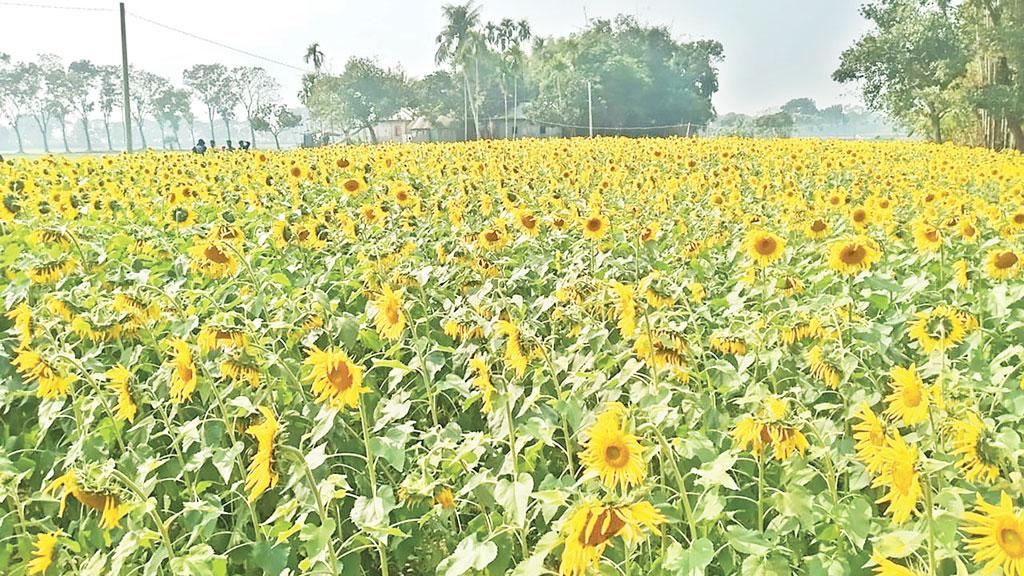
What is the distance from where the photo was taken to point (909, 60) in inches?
1129

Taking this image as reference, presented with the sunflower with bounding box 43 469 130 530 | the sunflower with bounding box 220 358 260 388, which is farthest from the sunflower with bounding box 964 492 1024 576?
the sunflower with bounding box 220 358 260 388

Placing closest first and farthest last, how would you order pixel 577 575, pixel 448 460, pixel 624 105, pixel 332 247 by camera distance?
pixel 577 575 < pixel 448 460 < pixel 332 247 < pixel 624 105

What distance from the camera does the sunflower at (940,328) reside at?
2029 millimetres

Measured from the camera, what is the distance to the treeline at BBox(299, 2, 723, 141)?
55.7 meters

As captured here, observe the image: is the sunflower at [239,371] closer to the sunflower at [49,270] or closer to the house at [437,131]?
the sunflower at [49,270]

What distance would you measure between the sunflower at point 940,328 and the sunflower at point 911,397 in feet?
1.06

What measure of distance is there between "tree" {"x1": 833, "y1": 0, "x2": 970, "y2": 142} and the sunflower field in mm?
28086

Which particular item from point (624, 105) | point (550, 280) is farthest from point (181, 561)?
point (624, 105)

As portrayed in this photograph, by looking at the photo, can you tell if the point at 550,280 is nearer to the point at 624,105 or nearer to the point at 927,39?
the point at 927,39

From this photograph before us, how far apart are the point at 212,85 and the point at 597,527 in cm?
13262

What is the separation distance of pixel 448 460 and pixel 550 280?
2080 mm

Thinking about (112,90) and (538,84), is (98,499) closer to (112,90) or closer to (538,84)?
(538,84)

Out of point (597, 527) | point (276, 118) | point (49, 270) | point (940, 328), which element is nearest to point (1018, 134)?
point (940, 328)

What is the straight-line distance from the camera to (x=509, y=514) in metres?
1.70
